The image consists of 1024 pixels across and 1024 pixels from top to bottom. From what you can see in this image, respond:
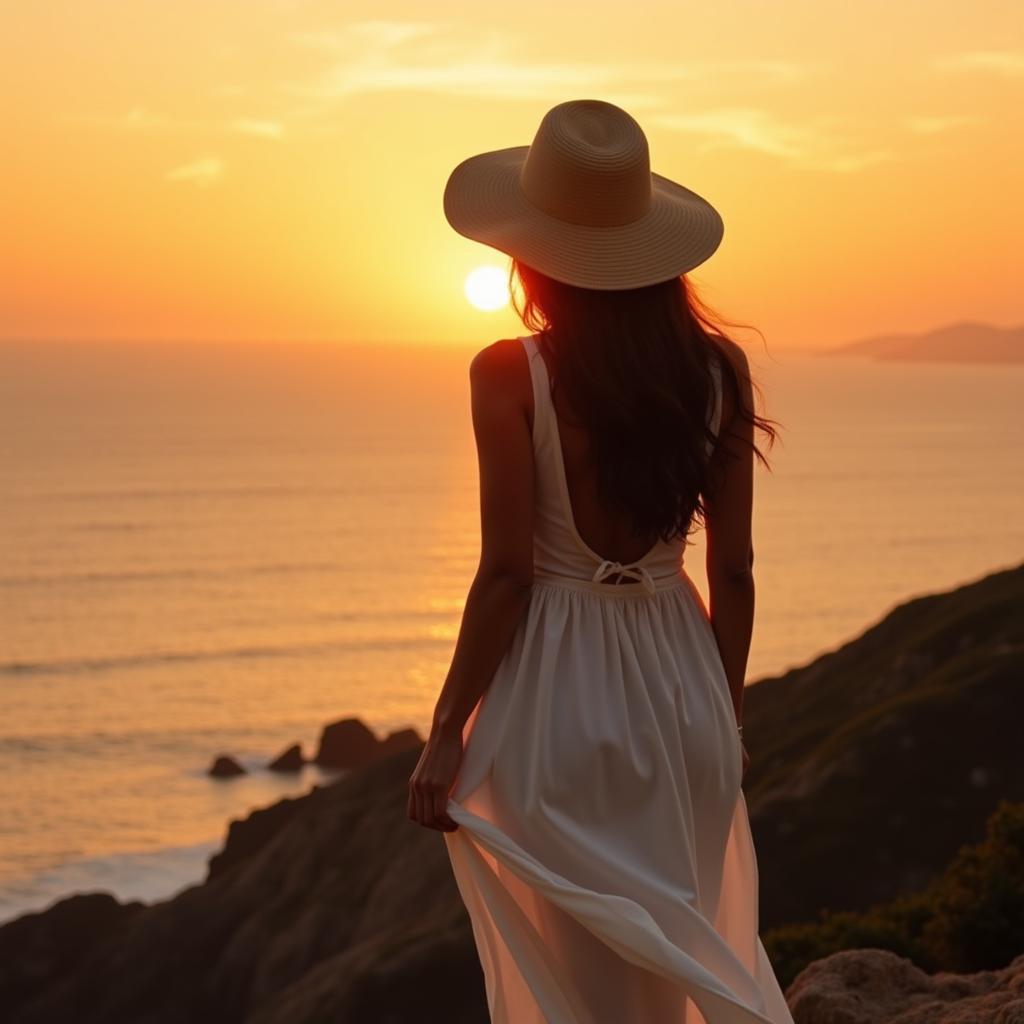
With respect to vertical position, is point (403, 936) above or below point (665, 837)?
below

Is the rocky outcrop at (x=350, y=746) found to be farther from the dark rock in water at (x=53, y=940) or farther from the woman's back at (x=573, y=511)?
the woman's back at (x=573, y=511)

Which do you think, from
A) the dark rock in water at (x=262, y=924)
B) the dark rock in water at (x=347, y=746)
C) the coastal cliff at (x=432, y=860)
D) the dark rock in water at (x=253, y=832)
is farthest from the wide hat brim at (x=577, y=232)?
the dark rock in water at (x=347, y=746)

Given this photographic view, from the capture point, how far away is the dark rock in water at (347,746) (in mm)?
56438

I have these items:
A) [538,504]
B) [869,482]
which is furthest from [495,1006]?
[869,482]

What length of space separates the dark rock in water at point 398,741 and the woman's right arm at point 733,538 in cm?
4900

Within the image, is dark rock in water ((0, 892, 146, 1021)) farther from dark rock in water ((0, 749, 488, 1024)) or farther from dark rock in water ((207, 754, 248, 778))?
dark rock in water ((207, 754, 248, 778))

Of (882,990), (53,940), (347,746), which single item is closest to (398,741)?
(347,746)

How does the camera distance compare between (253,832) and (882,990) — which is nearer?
(882,990)

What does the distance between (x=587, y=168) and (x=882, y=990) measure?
143 inches

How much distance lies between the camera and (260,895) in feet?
117

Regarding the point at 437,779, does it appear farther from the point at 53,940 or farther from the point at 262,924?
the point at 53,940

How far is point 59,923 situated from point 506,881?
117 ft

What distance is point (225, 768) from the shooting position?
2142 inches

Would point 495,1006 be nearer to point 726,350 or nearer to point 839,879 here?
point 726,350
